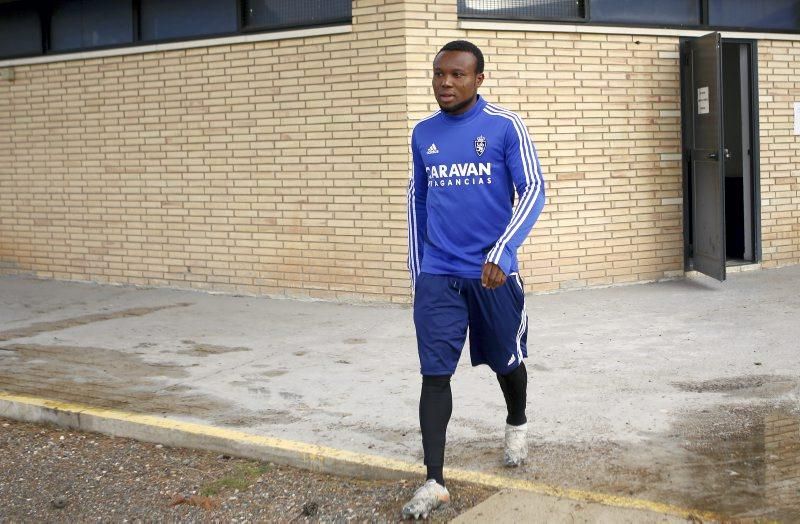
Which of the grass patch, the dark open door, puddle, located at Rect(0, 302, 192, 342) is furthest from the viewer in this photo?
the dark open door

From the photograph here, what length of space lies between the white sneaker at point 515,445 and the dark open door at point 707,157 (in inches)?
215

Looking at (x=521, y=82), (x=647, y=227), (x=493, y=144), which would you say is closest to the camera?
(x=493, y=144)

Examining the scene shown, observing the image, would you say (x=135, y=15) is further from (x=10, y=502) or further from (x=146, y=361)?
(x=10, y=502)

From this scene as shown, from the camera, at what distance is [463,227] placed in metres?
4.75

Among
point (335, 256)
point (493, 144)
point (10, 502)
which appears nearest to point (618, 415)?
point (493, 144)

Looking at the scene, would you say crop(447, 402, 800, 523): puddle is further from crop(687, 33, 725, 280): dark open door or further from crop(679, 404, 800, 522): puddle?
crop(687, 33, 725, 280): dark open door

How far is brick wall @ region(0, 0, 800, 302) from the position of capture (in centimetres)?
972

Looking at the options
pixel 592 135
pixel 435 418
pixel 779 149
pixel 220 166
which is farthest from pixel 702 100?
pixel 435 418

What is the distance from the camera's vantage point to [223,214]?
10727 mm

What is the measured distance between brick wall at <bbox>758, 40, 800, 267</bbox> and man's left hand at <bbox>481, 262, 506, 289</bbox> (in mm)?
7428

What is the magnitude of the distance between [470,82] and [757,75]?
730 cm

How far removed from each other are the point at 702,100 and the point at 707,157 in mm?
563

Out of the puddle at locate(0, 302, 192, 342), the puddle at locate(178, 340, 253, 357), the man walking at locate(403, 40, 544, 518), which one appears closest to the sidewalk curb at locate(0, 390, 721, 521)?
the man walking at locate(403, 40, 544, 518)

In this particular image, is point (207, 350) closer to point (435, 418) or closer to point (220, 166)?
point (220, 166)
